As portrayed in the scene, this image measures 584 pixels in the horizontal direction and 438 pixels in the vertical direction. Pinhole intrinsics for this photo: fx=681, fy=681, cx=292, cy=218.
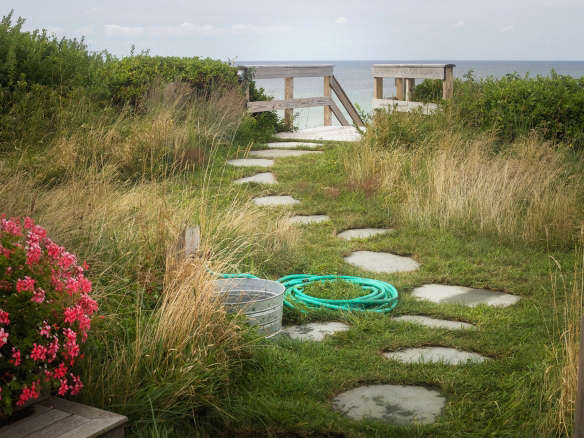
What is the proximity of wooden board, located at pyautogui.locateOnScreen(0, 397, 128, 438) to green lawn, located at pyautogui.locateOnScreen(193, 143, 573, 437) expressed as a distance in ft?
2.31

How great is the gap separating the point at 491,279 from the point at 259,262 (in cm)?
156

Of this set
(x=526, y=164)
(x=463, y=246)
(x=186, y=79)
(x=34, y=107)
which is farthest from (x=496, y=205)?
(x=186, y=79)

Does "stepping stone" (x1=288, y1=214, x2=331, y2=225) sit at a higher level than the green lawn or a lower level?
higher

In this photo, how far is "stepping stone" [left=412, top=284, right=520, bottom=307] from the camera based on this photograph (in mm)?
4176

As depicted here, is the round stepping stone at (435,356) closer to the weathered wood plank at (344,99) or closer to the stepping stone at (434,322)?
the stepping stone at (434,322)

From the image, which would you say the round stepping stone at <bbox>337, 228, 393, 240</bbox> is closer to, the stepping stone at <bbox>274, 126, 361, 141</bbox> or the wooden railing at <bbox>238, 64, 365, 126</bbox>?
the stepping stone at <bbox>274, 126, 361, 141</bbox>

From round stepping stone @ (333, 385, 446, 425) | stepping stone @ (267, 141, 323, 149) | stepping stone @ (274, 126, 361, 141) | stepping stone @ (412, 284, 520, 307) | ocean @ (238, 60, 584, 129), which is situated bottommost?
round stepping stone @ (333, 385, 446, 425)

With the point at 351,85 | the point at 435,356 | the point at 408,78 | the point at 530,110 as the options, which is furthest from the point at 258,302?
the point at 351,85

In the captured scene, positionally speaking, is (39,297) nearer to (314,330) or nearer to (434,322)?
(314,330)

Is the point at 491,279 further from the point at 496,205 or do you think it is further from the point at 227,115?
the point at 227,115

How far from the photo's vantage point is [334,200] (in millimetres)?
6656

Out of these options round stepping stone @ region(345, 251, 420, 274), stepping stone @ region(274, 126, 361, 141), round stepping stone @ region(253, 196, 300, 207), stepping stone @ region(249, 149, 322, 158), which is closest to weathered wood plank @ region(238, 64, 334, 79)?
stepping stone @ region(274, 126, 361, 141)

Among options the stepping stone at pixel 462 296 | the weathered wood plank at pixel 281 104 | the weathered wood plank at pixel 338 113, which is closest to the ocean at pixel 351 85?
the weathered wood plank at pixel 281 104

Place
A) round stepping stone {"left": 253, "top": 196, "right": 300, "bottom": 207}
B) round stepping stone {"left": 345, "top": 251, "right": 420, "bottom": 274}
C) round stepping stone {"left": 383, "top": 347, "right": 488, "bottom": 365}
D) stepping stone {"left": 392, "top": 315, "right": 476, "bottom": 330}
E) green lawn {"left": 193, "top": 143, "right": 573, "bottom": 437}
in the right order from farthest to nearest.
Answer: round stepping stone {"left": 253, "top": 196, "right": 300, "bottom": 207} < round stepping stone {"left": 345, "top": 251, "right": 420, "bottom": 274} < stepping stone {"left": 392, "top": 315, "right": 476, "bottom": 330} < round stepping stone {"left": 383, "top": 347, "right": 488, "bottom": 365} < green lawn {"left": 193, "top": 143, "right": 573, "bottom": 437}
